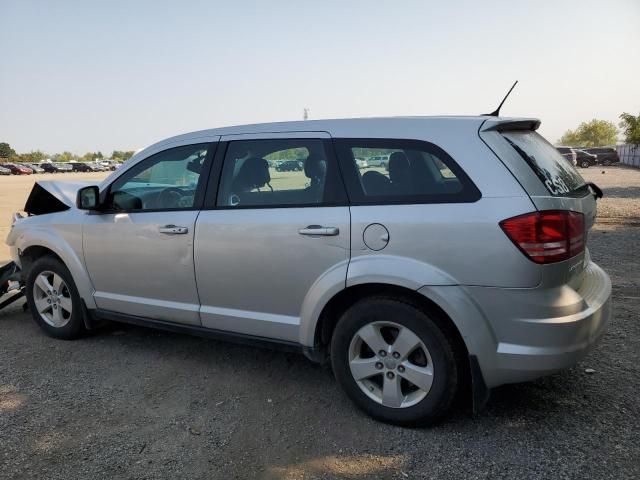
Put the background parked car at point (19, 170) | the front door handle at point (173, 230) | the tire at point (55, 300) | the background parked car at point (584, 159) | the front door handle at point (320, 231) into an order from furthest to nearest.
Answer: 1. the background parked car at point (19, 170)
2. the background parked car at point (584, 159)
3. the tire at point (55, 300)
4. the front door handle at point (173, 230)
5. the front door handle at point (320, 231)

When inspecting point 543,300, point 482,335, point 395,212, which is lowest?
point 482,335

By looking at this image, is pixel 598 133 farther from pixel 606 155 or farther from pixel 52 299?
pixel 52 299

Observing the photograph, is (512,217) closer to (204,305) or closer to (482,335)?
(482,335)

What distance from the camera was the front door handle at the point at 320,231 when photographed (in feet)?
10.00

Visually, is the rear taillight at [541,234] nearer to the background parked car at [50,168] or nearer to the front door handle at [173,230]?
the front door handle at [173,230]

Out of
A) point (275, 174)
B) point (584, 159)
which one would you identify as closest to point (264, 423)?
point (275, 174)

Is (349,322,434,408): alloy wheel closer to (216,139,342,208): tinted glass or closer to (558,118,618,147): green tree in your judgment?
(216,139,342,208): tinted glass

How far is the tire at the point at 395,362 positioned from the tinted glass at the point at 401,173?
2.02 feet

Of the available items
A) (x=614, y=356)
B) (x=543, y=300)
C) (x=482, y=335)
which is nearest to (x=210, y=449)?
(x=482, y=335)

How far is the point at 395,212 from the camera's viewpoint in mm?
2906

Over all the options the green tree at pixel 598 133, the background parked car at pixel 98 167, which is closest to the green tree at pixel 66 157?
the background parked car at pixel 98 167

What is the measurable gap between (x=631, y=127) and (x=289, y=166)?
3408 cm

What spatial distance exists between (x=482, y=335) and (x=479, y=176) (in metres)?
0.84

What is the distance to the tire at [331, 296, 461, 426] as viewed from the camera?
283 cm
